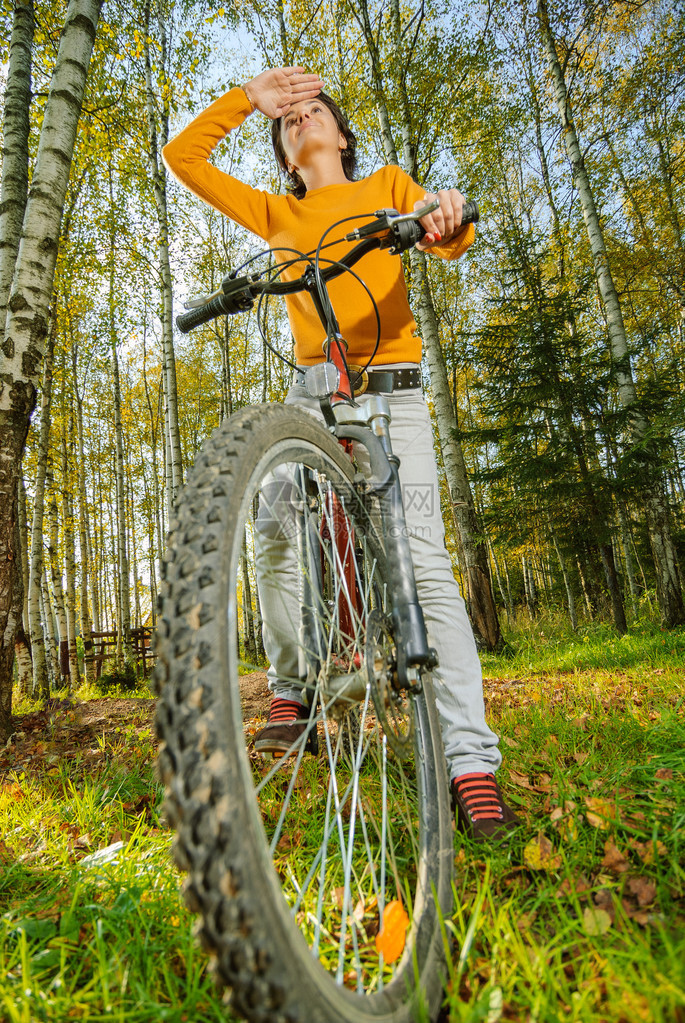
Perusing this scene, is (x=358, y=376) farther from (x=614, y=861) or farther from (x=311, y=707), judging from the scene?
(x=614, y=861)

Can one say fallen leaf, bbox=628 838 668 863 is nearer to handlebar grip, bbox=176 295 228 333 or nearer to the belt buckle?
the belt buckle

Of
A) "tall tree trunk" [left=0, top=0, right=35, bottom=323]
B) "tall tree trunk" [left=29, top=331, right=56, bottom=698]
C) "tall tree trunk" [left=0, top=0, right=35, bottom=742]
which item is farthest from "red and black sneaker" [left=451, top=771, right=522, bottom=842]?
"tall tree trunk" [left=29, top=331, right=56, bottom=698]

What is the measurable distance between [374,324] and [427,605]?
1.08 m

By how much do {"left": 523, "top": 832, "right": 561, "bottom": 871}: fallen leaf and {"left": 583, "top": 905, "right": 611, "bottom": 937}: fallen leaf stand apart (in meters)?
0.22

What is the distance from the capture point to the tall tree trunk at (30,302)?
129 inches

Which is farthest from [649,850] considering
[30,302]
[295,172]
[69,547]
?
[69,547]

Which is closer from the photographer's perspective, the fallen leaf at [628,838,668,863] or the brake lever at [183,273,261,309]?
the fallen leaf at [628,838,668,863]

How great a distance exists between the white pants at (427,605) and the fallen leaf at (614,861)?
373 mm

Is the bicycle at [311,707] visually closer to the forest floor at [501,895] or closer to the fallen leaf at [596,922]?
the forest floor at [501,895]

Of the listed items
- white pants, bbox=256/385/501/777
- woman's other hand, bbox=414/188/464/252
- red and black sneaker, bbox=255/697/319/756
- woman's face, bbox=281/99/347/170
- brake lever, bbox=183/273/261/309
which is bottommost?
red and black sneaker, bbox=255/697/319/756

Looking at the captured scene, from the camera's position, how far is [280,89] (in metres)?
1.88

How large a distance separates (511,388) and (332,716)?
6836 millimetres

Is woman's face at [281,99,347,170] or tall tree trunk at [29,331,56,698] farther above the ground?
woman's face at [281,99,347,170]

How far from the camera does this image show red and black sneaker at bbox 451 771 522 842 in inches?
55.2
